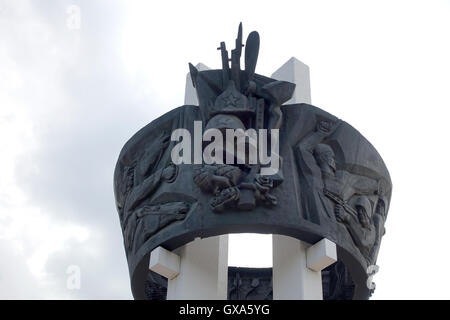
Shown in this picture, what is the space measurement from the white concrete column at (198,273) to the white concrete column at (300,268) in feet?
3.96

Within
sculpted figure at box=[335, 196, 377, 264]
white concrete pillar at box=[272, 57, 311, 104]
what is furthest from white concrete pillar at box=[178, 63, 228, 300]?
white concrete pillar at box=[272, 57, 311, 104]

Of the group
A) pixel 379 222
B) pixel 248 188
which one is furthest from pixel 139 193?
pixel 379 222

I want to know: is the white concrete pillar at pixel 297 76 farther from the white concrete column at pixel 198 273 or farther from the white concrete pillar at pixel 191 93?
the white concrete column at pixel 198 273

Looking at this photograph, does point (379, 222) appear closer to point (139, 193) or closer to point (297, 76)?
point (297, 76)

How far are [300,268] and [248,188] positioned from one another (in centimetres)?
171

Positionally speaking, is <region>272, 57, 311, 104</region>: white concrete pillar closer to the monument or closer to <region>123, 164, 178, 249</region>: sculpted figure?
the monument

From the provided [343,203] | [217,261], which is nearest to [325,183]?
[343,203]

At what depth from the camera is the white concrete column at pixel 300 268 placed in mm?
12492

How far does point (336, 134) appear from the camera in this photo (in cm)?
1373

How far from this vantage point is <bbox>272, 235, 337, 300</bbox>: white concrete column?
1249cm

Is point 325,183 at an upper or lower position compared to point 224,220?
upper

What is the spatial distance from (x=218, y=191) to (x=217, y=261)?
214cm
